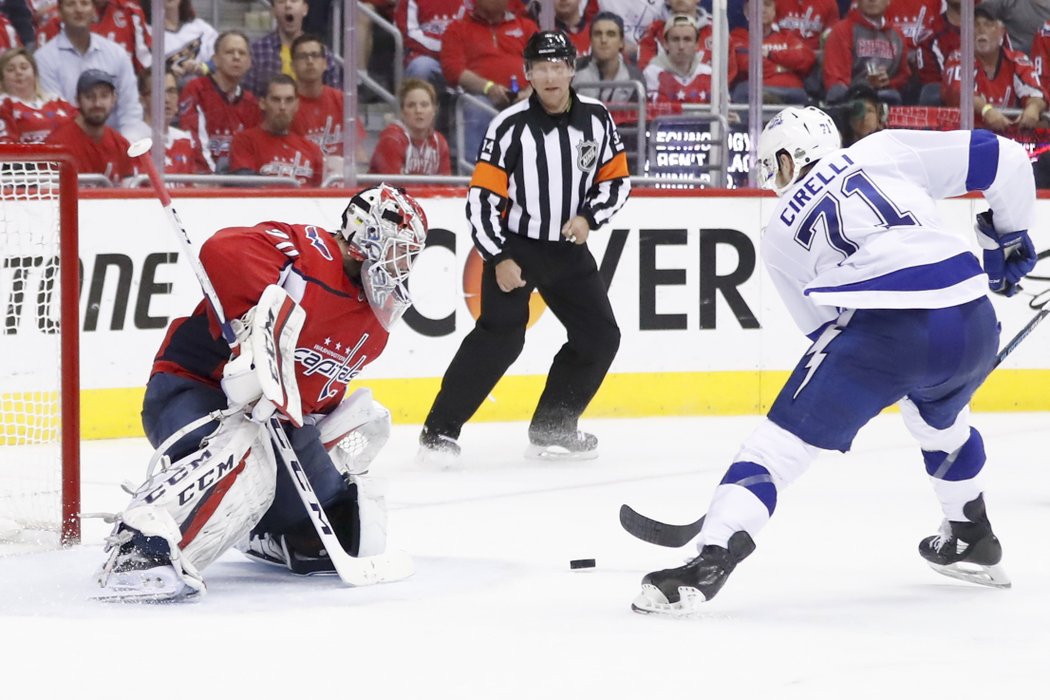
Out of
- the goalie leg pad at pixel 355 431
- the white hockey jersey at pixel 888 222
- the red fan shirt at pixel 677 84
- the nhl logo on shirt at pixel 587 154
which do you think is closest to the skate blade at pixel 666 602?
the white hockey jersey at pixel 888 222

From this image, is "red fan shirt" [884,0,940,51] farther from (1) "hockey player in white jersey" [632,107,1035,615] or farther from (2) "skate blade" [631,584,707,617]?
(2) "skate blade" [631,584,707,617]

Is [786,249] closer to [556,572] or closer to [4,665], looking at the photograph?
[556,572]

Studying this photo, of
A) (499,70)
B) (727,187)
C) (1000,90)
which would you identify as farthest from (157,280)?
(1000,90)

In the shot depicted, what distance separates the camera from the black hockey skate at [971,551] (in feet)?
11.1

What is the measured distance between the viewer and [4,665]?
2.66 metres

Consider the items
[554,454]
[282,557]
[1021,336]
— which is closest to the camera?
[282,557]

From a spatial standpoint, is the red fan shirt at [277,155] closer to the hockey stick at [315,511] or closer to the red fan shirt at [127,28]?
the red fan shirt at [127,28]

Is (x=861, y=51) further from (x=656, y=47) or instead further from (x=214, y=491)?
(x=214, y=491)

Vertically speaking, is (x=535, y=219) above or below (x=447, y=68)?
below

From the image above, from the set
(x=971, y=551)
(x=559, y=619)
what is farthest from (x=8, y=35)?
(x=971, y=551)

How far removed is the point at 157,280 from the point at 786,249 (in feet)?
10.3

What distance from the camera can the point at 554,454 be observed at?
214 inches

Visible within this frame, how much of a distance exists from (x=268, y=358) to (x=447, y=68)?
3.53 meters

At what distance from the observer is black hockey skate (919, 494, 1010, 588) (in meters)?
3.38
